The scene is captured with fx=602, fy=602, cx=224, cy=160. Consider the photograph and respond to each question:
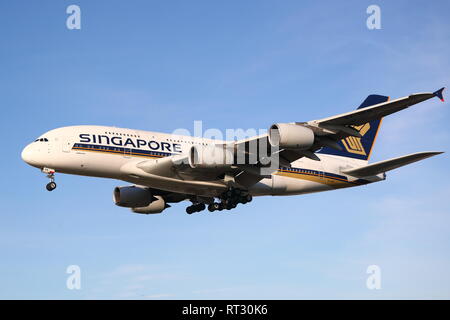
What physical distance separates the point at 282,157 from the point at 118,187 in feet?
38.3

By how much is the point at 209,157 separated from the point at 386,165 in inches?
433

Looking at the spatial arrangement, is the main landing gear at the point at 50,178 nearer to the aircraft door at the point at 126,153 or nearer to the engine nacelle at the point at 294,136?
the aircraft door at the point at 126,153

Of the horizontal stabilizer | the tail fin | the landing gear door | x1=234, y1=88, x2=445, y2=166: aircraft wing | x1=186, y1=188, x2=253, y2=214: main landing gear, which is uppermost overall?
the tail fin

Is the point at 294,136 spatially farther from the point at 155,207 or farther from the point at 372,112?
the point at 155,207

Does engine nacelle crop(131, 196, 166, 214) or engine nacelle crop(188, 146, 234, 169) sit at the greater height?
engine nacelle crop(188, 146, 234, 169)

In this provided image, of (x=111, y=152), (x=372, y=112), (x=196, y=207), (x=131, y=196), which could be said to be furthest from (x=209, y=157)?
(x=372, y=112)

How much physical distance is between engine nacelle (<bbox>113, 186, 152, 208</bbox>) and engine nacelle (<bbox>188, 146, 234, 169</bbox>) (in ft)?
25.7

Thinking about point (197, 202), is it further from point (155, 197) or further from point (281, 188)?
point (281, 188)

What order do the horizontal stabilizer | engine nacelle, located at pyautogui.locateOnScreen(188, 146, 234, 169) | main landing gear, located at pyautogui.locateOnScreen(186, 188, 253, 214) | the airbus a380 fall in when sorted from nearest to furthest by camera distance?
the airbus a380, the horizontal stabilizer, engine nacelle, located at pyautogui.locateOnScreen(188, 146, 234, 169), main landing gear, located at pyautogui.locateOnScreen(186, 188, 253, 214)

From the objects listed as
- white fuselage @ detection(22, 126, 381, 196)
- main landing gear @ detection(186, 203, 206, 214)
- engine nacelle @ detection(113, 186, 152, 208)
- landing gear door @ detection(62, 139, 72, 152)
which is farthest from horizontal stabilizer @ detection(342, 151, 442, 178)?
landing gear door @ detection(62, 139, 72, 152)

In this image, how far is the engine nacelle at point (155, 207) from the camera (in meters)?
41.2

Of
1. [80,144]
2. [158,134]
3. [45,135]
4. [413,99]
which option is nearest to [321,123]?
[413,99]

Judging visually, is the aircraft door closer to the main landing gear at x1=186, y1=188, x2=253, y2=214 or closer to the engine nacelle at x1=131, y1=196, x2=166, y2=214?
the main landing gear at x1=186, y1=188, x2=253, y2=214

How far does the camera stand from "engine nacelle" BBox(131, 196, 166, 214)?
41219 millimetres
